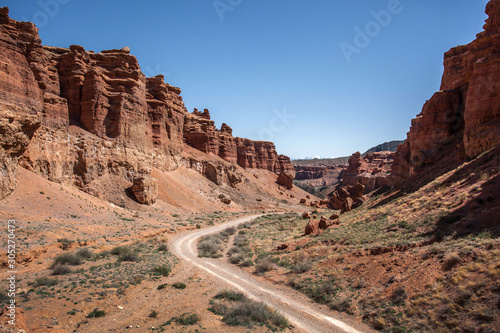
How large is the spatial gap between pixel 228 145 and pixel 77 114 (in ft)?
173

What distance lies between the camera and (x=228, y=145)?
88.1 metres

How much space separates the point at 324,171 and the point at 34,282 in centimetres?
14395

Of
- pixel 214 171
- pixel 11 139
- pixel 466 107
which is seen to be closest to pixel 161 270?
pixel 11 139

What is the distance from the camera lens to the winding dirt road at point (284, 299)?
9.30 metres

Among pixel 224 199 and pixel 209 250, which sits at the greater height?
pixel 224 199

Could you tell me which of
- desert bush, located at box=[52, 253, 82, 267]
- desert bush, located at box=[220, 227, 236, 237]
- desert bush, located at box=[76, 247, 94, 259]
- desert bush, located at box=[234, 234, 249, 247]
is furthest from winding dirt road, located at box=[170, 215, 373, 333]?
desert bush, located at box=[220, 227, 236, 237]

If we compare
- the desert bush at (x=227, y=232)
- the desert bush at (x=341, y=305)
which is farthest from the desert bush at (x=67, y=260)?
the desert bush at (x=227, y=232)

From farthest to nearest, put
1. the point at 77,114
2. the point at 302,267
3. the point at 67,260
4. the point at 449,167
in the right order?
1. the point at 77,114
2. the point at 449,167
3. the point at 67,260
4. the point at 302,267

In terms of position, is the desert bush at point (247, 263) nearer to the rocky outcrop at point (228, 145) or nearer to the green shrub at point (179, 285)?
the green shrub at point (179, 285)

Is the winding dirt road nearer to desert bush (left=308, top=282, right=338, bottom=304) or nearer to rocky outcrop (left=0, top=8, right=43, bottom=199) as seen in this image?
desert bush (left=308, top=282, right=338, bottom=304)

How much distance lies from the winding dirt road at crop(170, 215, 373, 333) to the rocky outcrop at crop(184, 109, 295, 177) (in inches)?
2283

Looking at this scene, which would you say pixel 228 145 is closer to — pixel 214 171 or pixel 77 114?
pixel 214 171

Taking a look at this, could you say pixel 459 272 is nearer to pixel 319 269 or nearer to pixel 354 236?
pixel 319 269

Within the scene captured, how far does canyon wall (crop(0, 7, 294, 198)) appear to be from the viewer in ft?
83.9
